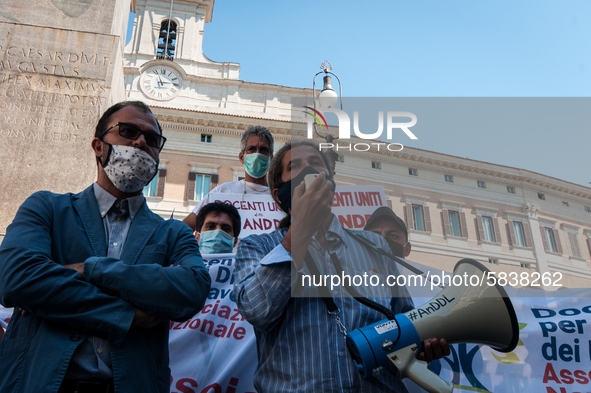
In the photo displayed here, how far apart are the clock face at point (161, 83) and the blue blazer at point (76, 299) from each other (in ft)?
89.5

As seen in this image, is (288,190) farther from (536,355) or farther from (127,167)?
(536,355)

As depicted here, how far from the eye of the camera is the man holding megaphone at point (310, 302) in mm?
1719

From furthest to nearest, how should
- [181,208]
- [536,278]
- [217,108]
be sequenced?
[217,108] < [181,208] < [536,278]

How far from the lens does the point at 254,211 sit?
4293 millimetres

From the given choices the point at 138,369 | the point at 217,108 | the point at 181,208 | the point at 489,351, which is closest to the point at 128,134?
the point at 138,369

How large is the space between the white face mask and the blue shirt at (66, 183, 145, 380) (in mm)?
68

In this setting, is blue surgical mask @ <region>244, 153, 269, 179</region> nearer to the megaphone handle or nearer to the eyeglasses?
the eyeglasses

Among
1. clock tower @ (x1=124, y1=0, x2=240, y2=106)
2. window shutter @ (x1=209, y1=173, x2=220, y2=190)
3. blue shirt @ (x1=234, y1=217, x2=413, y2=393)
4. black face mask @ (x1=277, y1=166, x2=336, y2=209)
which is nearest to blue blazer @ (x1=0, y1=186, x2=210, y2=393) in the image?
blue shirt @ (x1=234, y1=217, x2=413, y2=393)

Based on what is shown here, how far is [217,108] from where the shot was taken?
90.4 feet

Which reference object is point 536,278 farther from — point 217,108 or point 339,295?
point 217,108

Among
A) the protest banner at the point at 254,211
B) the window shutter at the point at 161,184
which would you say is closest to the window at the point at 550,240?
the protest banner at the point at 254,211

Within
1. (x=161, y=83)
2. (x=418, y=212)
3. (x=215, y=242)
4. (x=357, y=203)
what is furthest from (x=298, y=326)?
(x=161, y=83)

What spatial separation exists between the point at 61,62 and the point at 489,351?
14.3ft

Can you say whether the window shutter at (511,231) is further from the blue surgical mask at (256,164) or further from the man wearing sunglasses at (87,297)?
the blue surgical mask at (256,164)
